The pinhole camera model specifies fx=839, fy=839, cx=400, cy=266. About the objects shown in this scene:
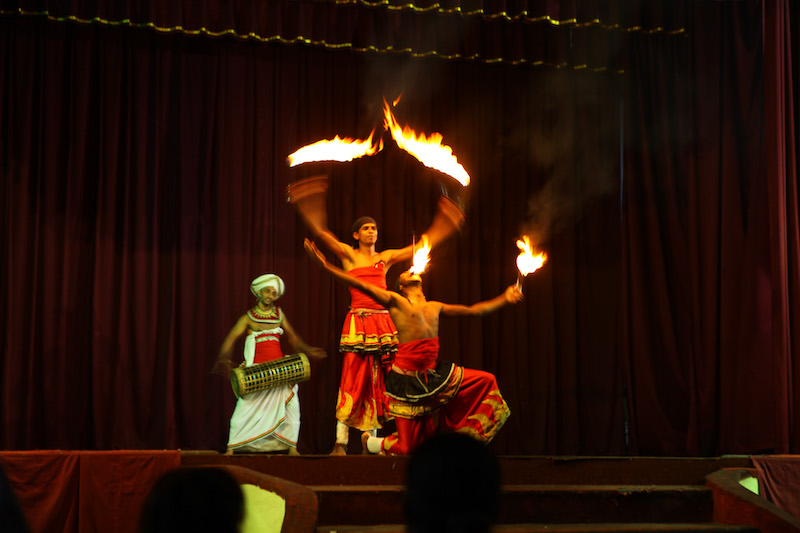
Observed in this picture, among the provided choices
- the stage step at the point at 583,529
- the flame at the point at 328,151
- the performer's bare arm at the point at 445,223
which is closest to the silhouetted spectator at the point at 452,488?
the stage step at the point at 583,529

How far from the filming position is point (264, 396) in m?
6.21

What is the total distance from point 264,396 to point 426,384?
140cm

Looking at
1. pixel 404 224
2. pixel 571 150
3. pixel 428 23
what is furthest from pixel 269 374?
pixel 571 150

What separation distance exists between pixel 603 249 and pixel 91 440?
198 inches

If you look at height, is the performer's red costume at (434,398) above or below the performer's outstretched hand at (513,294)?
below

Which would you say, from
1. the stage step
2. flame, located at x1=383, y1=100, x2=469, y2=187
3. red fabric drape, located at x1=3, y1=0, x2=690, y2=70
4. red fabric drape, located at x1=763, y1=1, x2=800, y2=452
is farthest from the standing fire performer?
red fabric drape, located at x1=763, y1=1, x2=800, y2=452

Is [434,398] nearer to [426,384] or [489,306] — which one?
[426,384]

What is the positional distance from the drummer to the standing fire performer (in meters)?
0.31

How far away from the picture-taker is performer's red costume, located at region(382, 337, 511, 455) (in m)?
5.48

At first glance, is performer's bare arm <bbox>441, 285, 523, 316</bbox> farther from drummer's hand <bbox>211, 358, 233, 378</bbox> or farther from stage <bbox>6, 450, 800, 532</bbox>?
drummer's hand <bbox>211, 358, 233, 378</bbox>

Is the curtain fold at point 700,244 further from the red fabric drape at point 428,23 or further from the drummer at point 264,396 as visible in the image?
the drummer at point 264,396

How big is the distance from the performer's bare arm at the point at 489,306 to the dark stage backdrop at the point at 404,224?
2.12 m

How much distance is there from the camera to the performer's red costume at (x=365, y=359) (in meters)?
6.43

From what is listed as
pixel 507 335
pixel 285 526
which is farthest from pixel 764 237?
pixel 285 526
